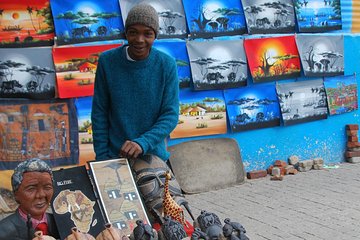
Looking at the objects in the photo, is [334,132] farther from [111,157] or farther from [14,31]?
[111,157]

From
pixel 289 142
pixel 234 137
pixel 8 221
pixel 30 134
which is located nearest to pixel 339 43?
pixel 289 142

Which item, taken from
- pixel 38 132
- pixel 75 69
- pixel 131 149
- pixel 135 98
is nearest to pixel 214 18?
pixel 75 69

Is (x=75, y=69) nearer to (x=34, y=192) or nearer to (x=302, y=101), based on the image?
(x=302, y=101)

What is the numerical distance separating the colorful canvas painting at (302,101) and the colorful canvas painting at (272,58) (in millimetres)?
167

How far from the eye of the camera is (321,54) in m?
7.53

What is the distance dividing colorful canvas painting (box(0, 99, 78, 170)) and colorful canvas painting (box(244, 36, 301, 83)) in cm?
233

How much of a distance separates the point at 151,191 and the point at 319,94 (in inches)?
189

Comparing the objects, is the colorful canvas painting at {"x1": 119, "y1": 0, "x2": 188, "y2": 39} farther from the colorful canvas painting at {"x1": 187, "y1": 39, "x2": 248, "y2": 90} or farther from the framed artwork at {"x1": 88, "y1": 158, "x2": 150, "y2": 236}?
the framed artwork at {"x1": 88, "y1": 158, "x2": 150, "y2": 236}

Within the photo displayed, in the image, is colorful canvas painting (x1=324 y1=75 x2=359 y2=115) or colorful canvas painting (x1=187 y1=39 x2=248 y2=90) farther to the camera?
colorful canvas painting (x1=324 y1=75 x2=359 y2=115)

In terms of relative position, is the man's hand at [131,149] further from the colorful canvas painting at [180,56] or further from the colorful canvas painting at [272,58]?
the colorful canvas painting at [272,58]

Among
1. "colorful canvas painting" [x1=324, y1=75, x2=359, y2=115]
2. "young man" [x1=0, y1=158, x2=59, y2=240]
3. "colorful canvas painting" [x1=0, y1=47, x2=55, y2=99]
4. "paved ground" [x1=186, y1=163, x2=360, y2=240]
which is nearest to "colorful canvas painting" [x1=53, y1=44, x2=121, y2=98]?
"colorful canvas painting" [x1=0, y1=47, x2=55, y2=99]

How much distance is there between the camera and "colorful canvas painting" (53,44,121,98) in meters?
5.75

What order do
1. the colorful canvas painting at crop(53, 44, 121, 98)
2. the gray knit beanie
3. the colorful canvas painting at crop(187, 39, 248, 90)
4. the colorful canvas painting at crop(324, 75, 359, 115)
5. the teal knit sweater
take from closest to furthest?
1. the gray knit beanie
2. the teal knit sweater
3. the colorful canvas painting at crop(53, 44, 121, 98)
4. the colorful canvas painting at crop(187, 39, 248, 90)
5. the colorful canvas painting at crop(324, 75, 359, 115)

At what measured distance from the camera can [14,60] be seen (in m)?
5.57
